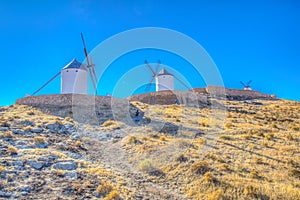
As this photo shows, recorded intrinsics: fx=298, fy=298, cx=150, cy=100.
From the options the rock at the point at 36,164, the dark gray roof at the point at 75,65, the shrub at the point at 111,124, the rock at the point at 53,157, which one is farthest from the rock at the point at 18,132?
the dark gray roof at the point at 75,65

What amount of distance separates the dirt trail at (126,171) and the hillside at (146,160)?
Answer: 40 mm

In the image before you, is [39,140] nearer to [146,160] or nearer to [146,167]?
[146,160]

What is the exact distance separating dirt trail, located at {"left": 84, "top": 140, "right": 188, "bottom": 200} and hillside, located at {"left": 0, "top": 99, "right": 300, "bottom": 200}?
0.04m

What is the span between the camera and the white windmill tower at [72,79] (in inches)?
1165

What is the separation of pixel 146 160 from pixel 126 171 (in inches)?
50.0

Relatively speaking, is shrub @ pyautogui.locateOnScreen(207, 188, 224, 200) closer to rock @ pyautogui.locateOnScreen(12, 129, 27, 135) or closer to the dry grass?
the dry grass

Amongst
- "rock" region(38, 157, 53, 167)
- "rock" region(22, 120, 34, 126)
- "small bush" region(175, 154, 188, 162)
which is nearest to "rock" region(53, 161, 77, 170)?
"rock" region(38, 157, 53, 167)

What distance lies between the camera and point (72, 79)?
97.7 feet

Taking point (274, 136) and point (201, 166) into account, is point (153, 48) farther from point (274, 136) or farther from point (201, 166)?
point (201, 166)

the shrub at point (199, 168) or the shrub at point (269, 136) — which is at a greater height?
the shrub at point (269, 136)

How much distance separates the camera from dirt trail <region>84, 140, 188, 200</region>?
11718 millimetres

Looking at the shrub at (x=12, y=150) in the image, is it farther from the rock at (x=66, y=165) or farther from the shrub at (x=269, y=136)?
the shrub at (x=269, y=136)

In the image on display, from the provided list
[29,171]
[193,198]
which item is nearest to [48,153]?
[29,171]

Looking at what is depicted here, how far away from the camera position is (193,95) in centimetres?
3456
